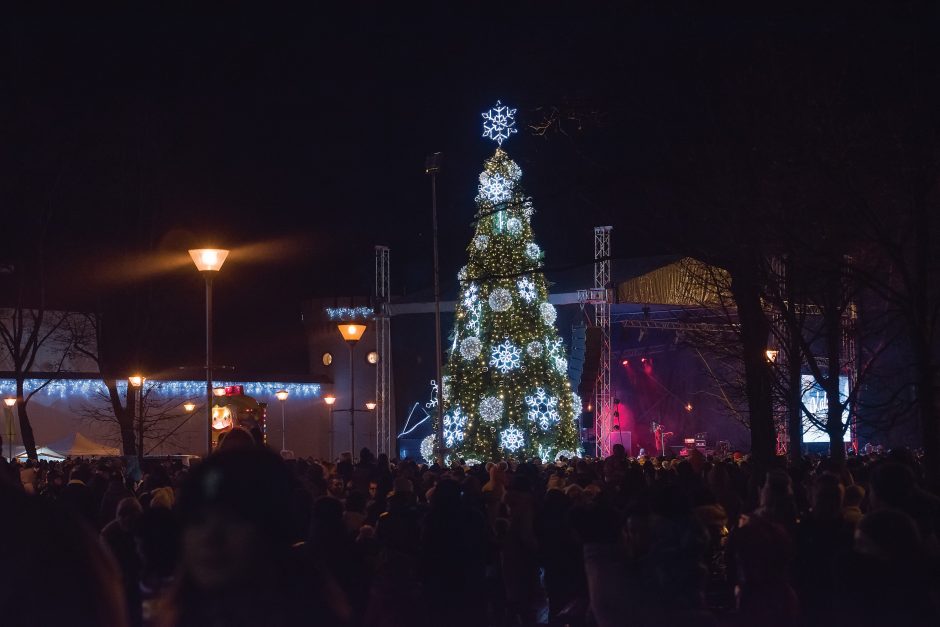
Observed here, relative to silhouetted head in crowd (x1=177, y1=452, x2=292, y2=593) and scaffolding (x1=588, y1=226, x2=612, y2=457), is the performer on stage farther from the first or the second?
silhouetted head in crowd (x1=177, y1=452, x2=292, y2=593)

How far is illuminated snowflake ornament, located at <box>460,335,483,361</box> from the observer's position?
113ft

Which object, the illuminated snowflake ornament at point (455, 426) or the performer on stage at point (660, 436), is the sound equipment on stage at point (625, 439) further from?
the illuminated snowflake ornament at point (455, 426)

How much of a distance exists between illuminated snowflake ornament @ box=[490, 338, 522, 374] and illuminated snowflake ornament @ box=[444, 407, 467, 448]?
5.83 feet

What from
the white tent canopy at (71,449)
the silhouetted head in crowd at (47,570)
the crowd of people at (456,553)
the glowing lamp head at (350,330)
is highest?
the glowing lamp head at (350,330)

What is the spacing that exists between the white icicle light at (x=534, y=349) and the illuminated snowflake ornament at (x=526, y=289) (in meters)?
1.24

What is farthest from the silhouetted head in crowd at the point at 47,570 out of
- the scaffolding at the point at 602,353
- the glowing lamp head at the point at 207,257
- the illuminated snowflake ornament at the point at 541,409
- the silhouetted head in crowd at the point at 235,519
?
the scaffolding at the point at 602,353

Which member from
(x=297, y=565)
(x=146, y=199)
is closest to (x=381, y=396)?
(x=146, y=199)

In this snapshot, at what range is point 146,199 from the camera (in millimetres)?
35438

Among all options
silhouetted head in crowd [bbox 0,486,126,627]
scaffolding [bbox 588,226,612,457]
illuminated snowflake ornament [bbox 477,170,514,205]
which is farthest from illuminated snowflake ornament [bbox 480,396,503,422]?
silhouetted head in crowd [bbox 0,486,126,627]

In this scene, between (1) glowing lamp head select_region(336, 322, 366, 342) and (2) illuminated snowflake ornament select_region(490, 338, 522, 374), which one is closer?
(1) glowing lamp head select_region(336, 322, 366, 342)

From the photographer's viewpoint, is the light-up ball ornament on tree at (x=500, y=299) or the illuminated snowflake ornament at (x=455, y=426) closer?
the light-up ball ornament on tree at (x=500, y=299)

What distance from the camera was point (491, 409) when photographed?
3441 cm

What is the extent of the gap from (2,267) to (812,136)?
83.5ft

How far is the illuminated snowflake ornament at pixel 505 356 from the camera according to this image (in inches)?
1363
